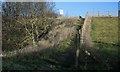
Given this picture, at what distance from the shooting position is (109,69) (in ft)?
46.1

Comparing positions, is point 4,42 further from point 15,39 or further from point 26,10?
point 26,10

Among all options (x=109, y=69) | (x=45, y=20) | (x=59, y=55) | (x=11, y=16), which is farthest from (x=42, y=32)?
(x=109, y=69)

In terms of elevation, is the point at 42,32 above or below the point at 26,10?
below

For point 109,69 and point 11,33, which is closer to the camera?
point 109,69

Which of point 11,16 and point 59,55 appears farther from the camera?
point 11,16

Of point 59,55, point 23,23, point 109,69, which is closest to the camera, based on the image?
point 109,69

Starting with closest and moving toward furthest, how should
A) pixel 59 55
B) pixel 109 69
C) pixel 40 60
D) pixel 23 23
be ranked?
pixel 109 69 < pixel 40 60 < pixel 59 55 < pixel 23 23

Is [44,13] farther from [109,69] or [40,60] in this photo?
[109,69]

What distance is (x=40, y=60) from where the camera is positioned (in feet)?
58.6

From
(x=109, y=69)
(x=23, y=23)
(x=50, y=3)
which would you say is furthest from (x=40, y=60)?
(x=50, y=3)

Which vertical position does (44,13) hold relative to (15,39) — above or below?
above

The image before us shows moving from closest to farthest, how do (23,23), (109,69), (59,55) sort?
(109,69), (59,55), (23,23)

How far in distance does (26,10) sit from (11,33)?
4479 mm

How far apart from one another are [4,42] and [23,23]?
14.2ft
